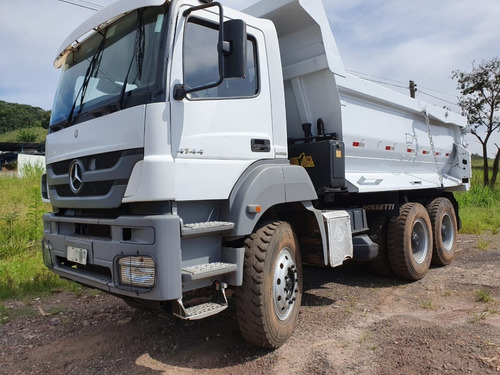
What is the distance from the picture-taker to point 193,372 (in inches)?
125

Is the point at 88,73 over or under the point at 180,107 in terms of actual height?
over

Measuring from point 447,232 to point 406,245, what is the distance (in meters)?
2.03

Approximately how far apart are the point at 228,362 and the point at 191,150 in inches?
68.3

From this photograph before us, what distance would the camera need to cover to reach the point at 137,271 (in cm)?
280

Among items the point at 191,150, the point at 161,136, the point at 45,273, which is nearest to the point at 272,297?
the point at 191,150

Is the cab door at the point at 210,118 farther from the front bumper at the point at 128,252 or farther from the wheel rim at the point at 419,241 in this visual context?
the wheel rim at the point at 419,241

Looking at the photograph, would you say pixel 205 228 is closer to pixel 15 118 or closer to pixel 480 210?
pixel 480 210

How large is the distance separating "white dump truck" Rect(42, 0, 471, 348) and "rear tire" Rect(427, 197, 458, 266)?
230cm

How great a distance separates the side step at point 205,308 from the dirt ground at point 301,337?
1.79 ft

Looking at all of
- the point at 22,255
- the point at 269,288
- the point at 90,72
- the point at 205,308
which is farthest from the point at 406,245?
the point at 22,255

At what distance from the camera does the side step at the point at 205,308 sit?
9.44 feet

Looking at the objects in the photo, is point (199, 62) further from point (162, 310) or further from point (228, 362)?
point (228, 362)

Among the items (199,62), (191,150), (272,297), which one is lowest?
(272,297)

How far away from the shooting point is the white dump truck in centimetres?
286
